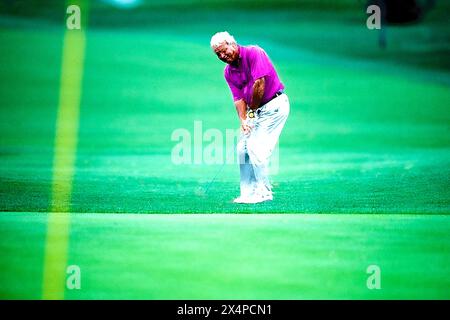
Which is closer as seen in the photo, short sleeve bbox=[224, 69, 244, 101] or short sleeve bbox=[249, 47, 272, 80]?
short sleeve bbox=[249, 47, 272, 80]

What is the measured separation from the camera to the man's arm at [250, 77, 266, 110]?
22.3ft

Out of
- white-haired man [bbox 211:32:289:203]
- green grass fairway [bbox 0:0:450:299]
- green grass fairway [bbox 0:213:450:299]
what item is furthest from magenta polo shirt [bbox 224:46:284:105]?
green grass fairway [bbox 0:213:450:299]

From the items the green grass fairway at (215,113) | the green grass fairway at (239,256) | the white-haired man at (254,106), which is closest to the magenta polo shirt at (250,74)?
the white-haired man at (254,106)

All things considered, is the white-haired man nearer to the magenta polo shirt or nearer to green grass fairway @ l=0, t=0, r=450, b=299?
the magenta polo shirt

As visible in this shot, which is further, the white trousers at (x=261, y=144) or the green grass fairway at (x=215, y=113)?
the green grass fairway at (x=215, y=113)

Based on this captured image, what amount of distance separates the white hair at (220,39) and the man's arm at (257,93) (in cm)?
34

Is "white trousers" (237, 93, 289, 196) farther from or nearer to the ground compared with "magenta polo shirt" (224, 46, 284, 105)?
nearer to the ground

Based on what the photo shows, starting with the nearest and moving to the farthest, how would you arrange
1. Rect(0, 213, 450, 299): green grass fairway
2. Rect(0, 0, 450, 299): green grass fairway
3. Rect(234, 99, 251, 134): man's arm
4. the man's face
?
1. Rect(0, 213, 450, 299): green grass fairway
2. the man's face
3. Rect(234, 99, 251, 134): man's arm
4. Rect(0, 0, 450, 299): green grass fairway

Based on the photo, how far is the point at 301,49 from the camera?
7.49 m

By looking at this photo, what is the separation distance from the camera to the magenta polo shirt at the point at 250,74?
6.76 m

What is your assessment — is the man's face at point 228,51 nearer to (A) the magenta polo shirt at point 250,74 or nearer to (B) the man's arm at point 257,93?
(A) the magenta polo shirt at point 250,74

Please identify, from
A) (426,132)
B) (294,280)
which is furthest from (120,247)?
(426,132)

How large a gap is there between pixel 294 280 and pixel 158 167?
201 cm

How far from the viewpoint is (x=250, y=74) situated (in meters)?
6.81
